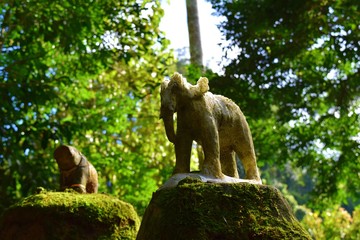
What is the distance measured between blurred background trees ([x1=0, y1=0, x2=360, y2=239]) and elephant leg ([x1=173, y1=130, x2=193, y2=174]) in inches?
182

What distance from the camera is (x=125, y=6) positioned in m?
10.5

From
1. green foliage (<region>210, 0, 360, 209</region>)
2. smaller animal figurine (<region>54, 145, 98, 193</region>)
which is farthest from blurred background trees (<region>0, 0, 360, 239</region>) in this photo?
smaller animal figurine (<region>54, 145, 98, 193</region>)

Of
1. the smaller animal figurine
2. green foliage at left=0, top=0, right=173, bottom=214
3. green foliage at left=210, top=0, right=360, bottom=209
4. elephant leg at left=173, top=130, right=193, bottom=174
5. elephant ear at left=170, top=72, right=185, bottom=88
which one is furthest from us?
green foliage at left=210, top=0, right=360, bottom=209

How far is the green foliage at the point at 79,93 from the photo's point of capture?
8555 millimetres

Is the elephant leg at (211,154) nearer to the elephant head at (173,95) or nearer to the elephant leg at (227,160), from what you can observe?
the elephant head at (173,95)

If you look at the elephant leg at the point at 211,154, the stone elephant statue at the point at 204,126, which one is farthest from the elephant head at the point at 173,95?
the elephant leg at the point at 211,154

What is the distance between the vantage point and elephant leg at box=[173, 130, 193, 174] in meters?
4.32

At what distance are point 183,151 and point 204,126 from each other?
12.4 inches

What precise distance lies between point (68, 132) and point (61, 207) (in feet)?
11.1

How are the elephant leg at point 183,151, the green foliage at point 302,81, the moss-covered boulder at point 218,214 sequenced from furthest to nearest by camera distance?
the green foliage at point 302,81, the elephant leg at point 183,151, the moss-covered boulder at point 218,214

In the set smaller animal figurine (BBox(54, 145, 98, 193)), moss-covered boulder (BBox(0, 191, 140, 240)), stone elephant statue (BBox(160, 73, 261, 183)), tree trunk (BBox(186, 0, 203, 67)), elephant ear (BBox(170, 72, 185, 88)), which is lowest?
moss-covered boulder (BBox(0, 191, 140, 240))

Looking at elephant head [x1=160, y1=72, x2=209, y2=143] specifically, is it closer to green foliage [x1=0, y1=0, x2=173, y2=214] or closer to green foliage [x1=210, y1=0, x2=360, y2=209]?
green foliage [x1=0, y1=0, x2=173, y2=214]

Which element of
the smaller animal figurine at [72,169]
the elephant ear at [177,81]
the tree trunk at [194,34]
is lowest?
the smaller animal figurine at [72,169]

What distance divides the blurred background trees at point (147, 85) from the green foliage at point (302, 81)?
1.1 inches
